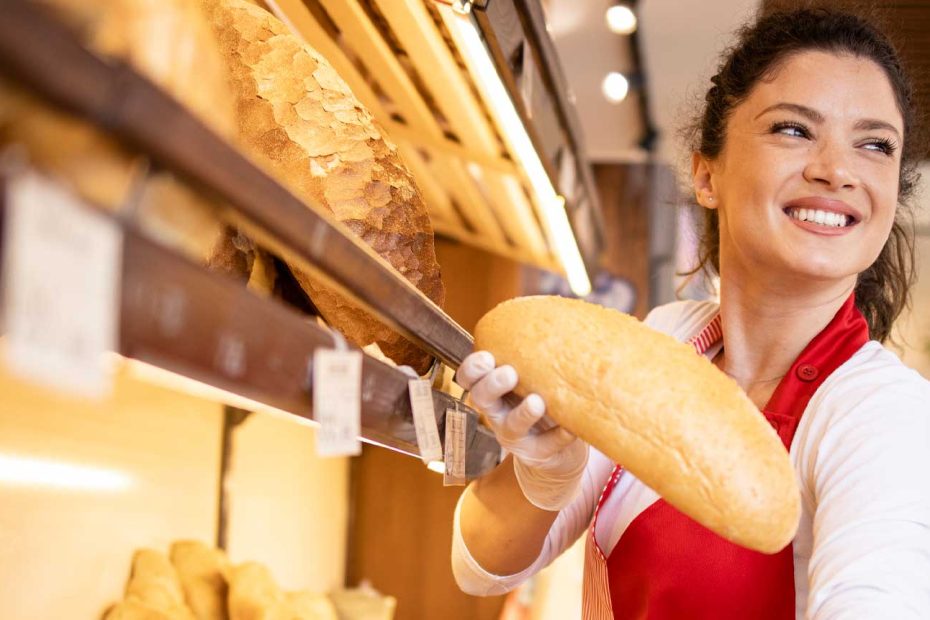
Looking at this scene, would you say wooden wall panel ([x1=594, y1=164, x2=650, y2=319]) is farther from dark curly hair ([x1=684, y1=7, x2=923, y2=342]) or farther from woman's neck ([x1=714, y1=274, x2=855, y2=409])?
woman's neck ([x1=714, y1=274, x2=855, y2=409])

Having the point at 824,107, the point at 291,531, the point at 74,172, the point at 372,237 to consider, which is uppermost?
the point at 824,107

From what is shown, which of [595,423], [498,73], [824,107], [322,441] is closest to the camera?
[322,441]

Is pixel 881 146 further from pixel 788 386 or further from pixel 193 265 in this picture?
pixel 193 265

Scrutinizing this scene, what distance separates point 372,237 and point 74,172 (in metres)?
0.59

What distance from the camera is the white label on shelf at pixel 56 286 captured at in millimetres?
370

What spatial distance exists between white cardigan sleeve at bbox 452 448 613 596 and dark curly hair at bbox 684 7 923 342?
1.71 feet

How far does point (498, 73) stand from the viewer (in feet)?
5.04

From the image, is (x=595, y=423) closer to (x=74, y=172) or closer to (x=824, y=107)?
(x=74, y=172)

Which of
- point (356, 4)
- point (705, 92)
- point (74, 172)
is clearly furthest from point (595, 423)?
point (705, 92)

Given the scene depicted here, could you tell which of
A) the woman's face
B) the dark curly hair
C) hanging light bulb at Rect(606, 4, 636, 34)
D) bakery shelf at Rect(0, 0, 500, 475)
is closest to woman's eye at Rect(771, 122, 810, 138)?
the woman's face

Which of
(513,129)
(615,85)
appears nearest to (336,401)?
(513,129)

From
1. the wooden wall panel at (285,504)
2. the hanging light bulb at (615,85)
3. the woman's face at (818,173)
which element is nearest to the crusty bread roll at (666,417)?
the woman's face at (818,173)

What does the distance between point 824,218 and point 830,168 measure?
0.23 feet

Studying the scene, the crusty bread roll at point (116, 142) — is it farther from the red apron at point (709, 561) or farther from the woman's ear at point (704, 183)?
the woman's ear at point (704, 183)
